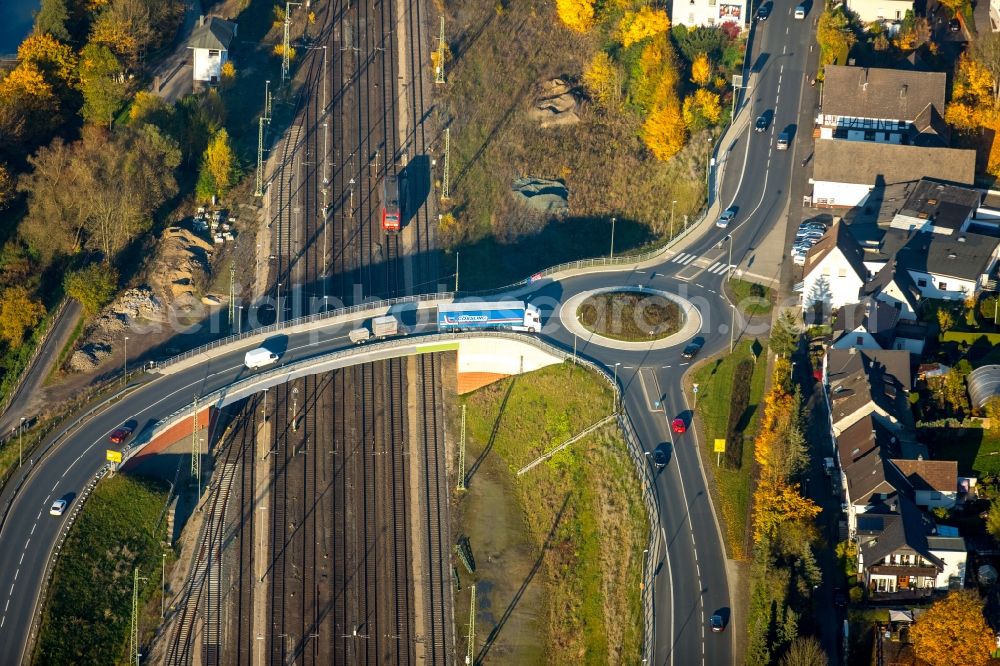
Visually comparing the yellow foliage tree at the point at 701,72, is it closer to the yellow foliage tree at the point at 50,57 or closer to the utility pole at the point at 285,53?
A: the utility pole at the point at 285,53

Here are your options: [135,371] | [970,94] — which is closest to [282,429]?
[135,371]

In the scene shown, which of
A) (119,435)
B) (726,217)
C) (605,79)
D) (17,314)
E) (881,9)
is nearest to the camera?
(119,435)

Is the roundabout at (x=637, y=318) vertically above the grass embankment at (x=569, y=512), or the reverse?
the roundabout at (x=637, y=318)

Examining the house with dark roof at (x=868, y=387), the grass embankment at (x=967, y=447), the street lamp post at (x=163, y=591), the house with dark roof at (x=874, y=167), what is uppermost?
the house with dark roof at (x=874, y=167)

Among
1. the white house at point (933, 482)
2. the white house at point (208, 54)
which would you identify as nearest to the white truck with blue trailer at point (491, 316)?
the white house at point (933, 482)

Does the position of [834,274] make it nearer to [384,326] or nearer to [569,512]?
[569,512]

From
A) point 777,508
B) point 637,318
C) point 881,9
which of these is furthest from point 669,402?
point 881,9
